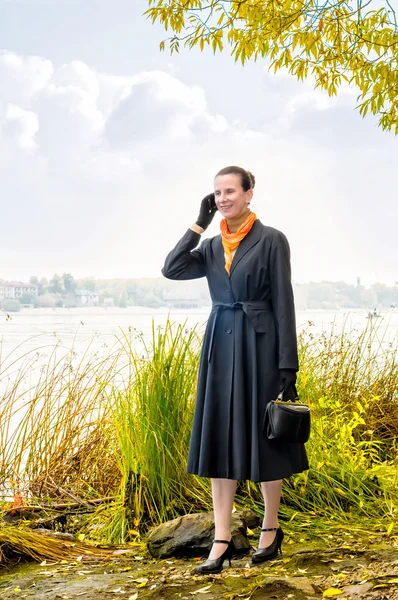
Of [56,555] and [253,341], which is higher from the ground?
[253,341]

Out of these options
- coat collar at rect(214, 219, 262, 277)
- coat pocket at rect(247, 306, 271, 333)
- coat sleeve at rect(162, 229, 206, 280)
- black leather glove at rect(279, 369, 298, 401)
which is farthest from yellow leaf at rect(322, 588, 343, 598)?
coat sleeve at rect(162, 229, 206, 280)

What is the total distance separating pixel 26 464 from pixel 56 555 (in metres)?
1.49

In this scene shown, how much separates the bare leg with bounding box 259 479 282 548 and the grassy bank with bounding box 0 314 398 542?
691 millimetres

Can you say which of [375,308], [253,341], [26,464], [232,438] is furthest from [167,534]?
[375,308]

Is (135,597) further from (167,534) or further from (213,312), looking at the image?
(213,312)

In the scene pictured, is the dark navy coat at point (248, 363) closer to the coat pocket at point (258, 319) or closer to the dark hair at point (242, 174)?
the coat pocket at point (258, 319)

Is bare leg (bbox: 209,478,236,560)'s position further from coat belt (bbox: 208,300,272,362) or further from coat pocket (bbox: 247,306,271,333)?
coat pocket (bbox: 247,306,271,333)

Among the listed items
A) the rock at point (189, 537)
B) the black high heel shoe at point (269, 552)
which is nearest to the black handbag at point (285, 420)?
the black high heel shoe at point (269, 552)

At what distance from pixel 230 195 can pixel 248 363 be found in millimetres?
732

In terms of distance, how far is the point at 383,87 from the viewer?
459 cm

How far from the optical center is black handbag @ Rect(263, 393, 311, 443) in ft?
9.35

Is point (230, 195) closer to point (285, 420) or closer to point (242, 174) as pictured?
point (242, 174)

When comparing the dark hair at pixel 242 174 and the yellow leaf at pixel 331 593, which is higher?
the dark hair at pixel 242 174

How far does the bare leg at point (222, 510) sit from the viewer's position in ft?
9.84
